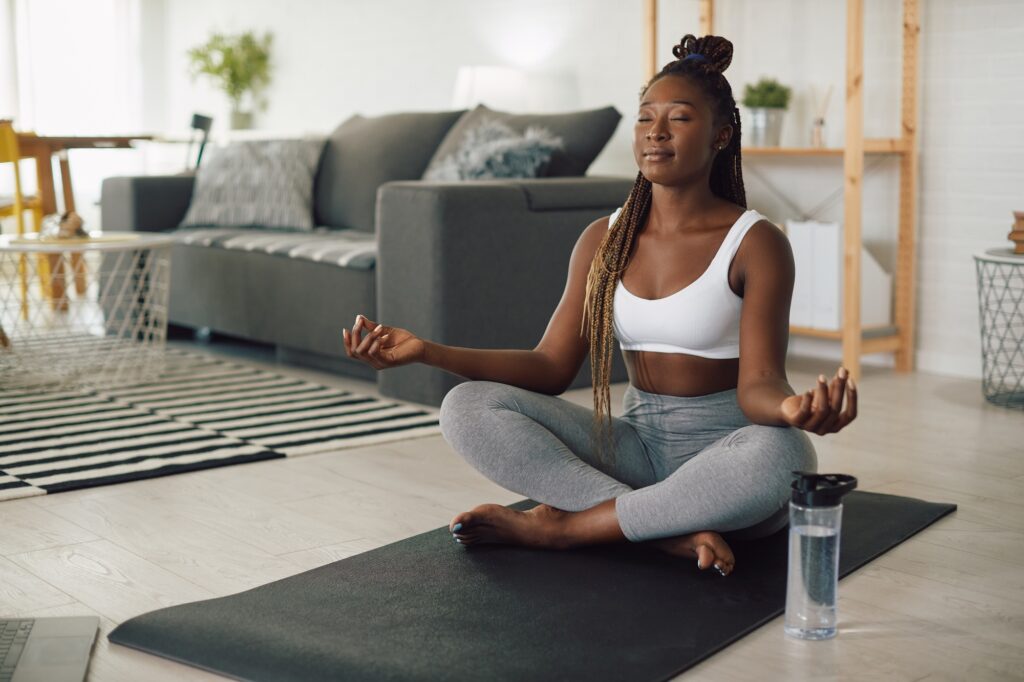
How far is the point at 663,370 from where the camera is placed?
2068 mm

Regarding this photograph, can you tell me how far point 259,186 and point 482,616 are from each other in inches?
120

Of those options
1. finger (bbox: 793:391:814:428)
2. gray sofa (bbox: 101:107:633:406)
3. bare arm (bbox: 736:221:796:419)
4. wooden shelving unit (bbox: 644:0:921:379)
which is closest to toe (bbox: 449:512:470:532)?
bare arm (bbox: 736:221:796:419)

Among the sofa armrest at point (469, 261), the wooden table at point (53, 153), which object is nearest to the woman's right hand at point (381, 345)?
the sofa armrest at point (469, 261)

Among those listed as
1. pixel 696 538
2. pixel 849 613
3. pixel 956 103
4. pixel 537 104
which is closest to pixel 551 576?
pixel 696 538

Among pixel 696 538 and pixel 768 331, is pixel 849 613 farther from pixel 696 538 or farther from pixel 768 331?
pixel 768 331

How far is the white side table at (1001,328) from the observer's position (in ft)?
11.5

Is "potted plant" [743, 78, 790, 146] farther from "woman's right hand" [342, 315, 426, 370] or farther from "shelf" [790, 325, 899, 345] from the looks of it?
"woman's right hand" [342, 315, 426, 370]

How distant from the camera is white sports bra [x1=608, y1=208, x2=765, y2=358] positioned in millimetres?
1979

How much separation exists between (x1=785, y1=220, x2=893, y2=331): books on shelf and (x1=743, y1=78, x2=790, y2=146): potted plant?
0.28 m

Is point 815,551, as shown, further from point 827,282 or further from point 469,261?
point 827,282

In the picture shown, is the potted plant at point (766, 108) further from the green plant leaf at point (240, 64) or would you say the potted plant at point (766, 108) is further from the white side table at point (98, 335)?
the green plant leaf at point (240, 64)

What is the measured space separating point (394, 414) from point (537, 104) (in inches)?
73.4

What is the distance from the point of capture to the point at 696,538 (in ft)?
6.31

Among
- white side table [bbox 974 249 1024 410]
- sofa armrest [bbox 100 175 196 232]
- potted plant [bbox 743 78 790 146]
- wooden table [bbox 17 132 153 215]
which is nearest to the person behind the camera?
white side table [bbox 974 249 1024 410]
